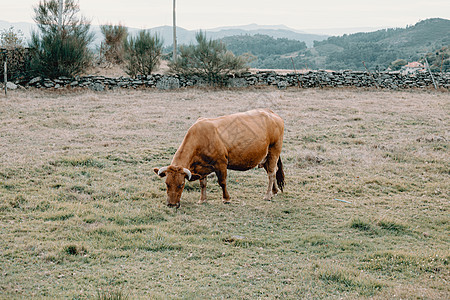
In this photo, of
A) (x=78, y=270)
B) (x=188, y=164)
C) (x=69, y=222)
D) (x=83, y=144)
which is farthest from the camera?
(x=83, y=144)

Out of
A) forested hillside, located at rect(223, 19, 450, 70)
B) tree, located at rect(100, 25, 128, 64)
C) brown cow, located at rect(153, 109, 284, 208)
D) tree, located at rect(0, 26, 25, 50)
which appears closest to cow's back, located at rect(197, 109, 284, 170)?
brown cow, located at rect(153, 109, 284, 208)

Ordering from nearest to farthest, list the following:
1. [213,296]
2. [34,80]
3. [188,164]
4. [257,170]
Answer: [213,296] → [188,164] → [257,170] → [34,80]

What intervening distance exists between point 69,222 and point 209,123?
2.91 metres

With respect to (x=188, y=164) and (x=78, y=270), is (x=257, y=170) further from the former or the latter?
(x=78, y=270)

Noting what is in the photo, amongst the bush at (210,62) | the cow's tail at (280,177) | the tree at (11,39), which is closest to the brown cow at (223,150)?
the cow's tail at (280,177)

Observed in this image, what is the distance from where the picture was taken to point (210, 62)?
80.8 feet

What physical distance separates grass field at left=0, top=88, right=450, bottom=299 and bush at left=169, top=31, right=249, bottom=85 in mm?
11545

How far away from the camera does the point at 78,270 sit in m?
4.80

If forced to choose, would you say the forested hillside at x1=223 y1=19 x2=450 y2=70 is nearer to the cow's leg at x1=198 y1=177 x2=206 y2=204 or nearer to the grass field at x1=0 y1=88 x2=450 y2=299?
the grass field at x1=0 y1=88 x2=450 y2=299

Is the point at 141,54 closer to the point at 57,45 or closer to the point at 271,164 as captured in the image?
the point at 57,45

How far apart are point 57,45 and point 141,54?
5.12 m

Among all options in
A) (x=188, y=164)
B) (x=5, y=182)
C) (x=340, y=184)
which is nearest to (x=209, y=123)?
(x=188, y=164)

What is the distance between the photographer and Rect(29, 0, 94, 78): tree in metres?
22.0

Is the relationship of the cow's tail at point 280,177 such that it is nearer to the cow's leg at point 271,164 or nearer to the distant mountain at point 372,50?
the cow's leg at point 271,164
